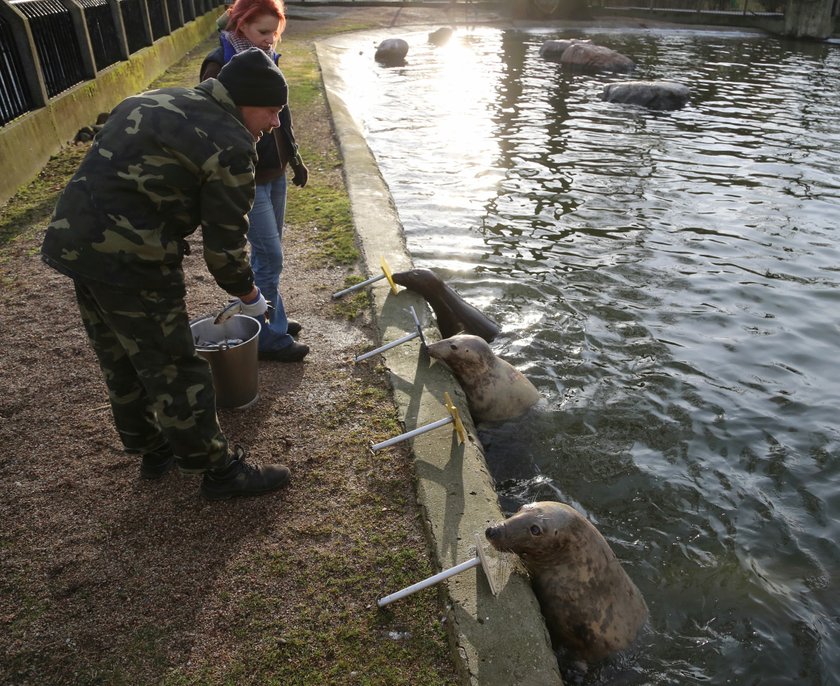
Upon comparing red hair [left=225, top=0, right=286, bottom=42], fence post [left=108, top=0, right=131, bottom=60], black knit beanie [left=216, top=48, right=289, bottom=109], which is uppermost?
red hair [left=225, top=0, right=286, bottom=42]

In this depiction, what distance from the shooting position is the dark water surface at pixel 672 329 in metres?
4.10

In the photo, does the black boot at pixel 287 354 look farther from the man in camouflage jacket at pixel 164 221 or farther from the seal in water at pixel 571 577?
the seal in water at pixel 571 577

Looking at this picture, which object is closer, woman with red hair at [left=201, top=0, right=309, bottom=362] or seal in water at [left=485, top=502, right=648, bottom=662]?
seal in water at [left=485, top=502, right=648, bottom=662]

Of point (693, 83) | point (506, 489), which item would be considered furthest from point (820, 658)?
point (693, 83)

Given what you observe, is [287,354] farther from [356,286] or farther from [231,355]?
[356,286]

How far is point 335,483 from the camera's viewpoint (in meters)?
4.05

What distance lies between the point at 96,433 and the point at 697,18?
31.3 meters

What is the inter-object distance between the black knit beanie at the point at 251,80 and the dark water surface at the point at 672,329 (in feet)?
9.63

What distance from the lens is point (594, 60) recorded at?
62.3 ft

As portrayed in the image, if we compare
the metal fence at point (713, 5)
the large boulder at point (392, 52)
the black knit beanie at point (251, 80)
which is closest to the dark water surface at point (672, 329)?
the black knit beanie at point (251, 80)

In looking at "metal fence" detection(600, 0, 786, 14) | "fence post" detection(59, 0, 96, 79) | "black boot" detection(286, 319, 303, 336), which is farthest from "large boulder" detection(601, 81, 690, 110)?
"metal fence" detection(600, 0, 786, 14)

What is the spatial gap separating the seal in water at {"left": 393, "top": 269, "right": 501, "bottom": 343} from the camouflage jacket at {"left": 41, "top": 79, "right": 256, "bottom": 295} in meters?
3.16

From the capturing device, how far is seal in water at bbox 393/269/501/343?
632 cm

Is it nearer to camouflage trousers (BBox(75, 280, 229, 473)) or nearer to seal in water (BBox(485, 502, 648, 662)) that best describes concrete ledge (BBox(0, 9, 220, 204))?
camouflage trousers (BBox(75, 280, 229, 473))
